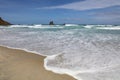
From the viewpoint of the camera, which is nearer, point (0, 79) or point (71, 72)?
point (0, 79)

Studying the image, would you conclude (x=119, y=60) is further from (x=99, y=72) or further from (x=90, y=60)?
(x=99, y=72)

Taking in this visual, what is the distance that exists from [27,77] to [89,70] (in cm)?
157

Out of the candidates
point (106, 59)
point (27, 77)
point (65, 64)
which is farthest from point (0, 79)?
point (106, 59)

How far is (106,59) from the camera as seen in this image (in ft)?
18.2

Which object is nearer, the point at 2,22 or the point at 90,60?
the point at 90,60

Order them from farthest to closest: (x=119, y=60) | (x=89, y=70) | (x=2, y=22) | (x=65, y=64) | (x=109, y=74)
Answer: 1. (x=2, y=22)
2. (x=119, y=60)
3. (x=65, y=64)
4. (x=89, y=70)
5. (x=109, y=74)

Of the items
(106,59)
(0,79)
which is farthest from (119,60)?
(0,79)

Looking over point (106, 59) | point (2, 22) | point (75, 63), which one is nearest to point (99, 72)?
point (75, 63)

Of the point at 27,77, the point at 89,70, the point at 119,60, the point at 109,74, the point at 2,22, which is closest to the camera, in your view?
the point at 27,77

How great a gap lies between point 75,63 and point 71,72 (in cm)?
92

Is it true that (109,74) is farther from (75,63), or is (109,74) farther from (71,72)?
(75,63)

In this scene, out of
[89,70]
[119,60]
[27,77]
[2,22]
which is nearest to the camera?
[27,77]

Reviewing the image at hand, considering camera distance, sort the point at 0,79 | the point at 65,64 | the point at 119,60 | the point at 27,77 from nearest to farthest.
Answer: the point at 0,79, the point at 27,77, the point at 65,64, the point at 119,60

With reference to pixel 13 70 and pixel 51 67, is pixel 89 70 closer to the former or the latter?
pixel 51 67
